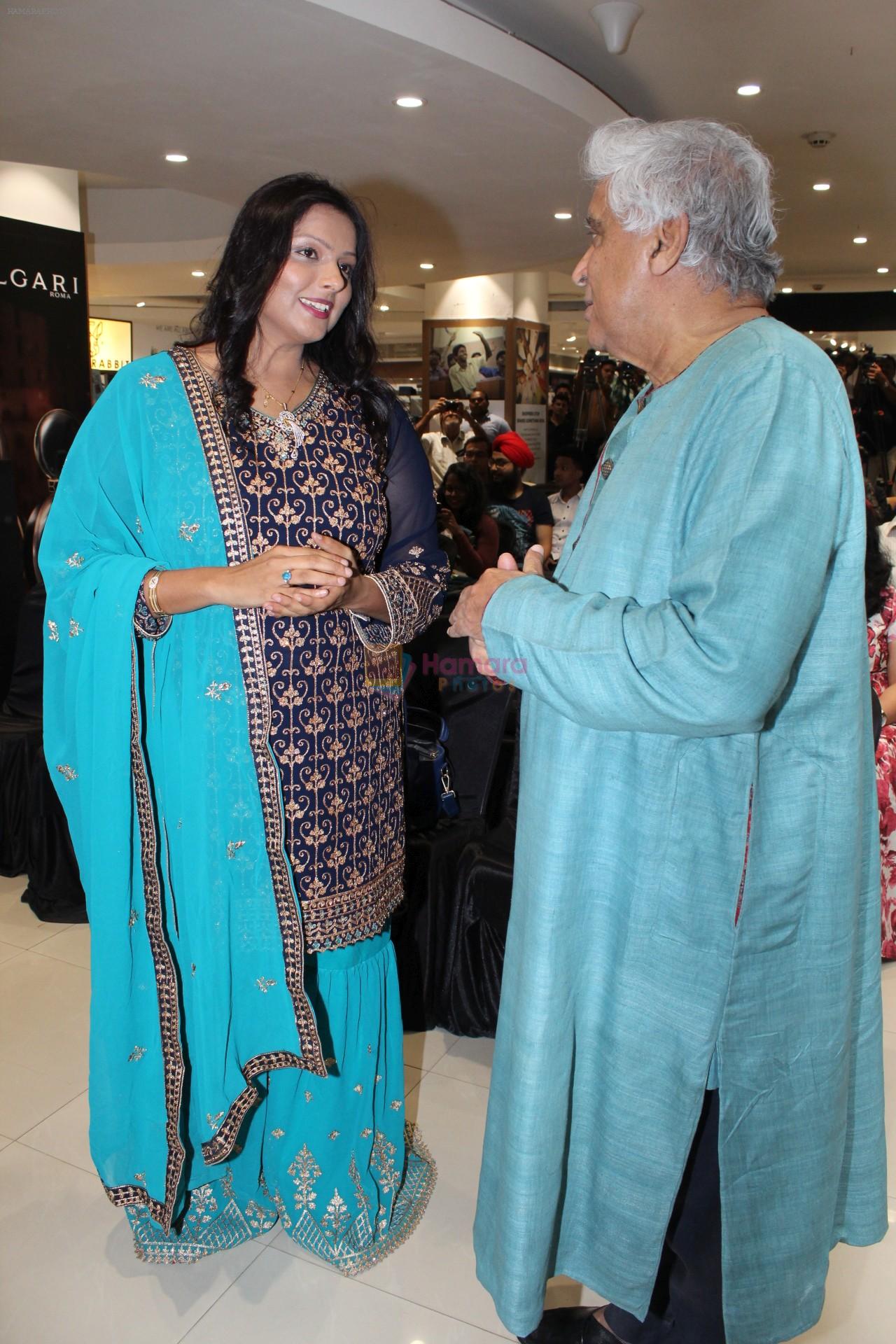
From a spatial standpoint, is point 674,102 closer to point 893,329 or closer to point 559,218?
point 559,218

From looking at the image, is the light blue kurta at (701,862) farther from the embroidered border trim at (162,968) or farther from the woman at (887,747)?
the woman at (887,747)

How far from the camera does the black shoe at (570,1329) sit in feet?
4.82

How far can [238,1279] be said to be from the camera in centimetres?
177

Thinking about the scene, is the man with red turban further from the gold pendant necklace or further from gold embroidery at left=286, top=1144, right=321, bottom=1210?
gold embroidery at left=286, top=1144, right=321, bottom=1210

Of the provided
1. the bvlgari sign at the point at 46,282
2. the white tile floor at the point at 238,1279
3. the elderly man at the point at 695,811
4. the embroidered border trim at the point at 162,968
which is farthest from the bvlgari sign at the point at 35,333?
the elderly man at the point at 695,811

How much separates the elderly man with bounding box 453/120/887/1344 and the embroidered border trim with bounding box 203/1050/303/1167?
470mm

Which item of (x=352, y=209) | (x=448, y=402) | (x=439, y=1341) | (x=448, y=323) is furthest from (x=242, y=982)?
(x=448, y=323)

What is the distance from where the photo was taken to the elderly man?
0.95 metres

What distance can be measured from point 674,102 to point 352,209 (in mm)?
5078

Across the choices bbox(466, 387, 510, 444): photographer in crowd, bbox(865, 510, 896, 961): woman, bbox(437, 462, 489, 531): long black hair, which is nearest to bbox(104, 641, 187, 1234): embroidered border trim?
Result: bbox(865, 510, 896, 961): woman

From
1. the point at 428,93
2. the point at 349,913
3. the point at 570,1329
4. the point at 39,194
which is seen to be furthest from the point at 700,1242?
the point at 39,194

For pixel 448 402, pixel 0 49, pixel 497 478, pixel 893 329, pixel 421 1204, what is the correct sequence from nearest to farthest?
pixel 421 1204 < pixel 0 49 < pixel 497 478 < pixel 448 402 < pixel 893 329

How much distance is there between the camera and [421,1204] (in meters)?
1.95

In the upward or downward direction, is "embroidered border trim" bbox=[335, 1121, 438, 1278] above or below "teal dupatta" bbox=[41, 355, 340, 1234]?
below
